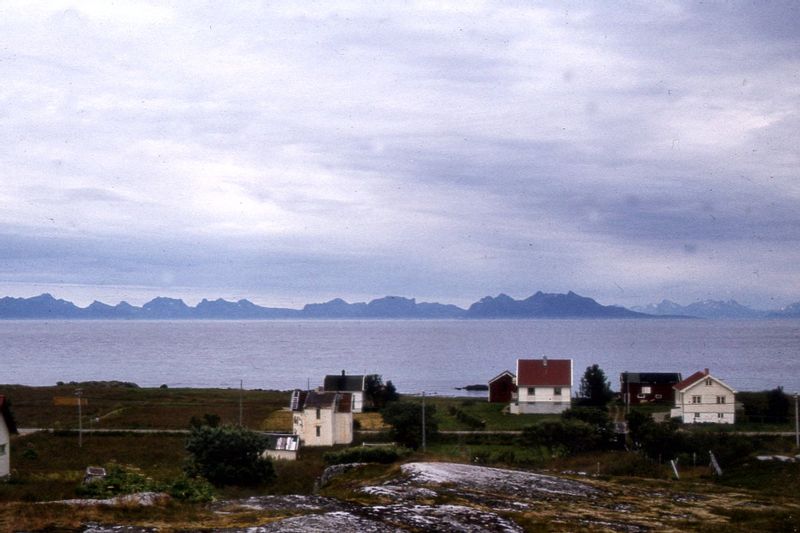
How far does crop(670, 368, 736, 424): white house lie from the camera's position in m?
61.1

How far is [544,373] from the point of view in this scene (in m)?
72.1

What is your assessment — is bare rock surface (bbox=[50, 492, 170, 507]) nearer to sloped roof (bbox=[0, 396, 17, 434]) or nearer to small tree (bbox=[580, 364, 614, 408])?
sloped roof (bbox=[0, 396, 17, 434])

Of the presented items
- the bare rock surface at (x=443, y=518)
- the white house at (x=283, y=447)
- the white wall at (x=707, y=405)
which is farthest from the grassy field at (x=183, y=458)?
the white wall at (x=707, y=405)

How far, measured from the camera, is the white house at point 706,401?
61.1 meters

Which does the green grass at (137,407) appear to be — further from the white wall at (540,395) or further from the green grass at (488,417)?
the white wall at (540,395)

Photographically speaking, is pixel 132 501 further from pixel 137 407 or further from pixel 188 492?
pixel 137 407

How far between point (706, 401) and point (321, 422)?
1220 inches

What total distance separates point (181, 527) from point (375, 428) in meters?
52.0

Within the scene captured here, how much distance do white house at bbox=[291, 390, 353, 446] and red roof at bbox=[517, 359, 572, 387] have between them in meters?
21.4

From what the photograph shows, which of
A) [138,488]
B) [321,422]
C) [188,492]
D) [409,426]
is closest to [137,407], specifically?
[321,422]

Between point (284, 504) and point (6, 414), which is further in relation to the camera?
point (6, 414)

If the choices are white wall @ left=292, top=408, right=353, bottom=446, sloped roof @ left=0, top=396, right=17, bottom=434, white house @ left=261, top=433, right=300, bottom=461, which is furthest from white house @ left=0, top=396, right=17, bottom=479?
white wall @ left=292, top=408, right=353, bottom=446

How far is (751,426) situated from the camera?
2207 inches

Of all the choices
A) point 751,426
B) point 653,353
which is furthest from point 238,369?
point 751,426
